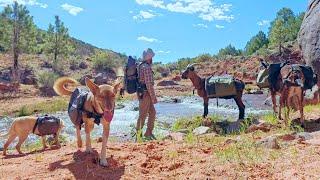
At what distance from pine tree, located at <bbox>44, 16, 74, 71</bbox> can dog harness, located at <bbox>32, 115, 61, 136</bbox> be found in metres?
44.5

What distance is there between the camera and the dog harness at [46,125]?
915 cm

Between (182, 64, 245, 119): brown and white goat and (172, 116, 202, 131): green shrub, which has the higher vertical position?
(182, 64, 245, 119): brown and white goat

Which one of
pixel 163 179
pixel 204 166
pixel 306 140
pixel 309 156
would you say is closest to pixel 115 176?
pixel 163 179

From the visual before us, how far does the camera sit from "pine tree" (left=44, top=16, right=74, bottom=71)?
53.4 meters

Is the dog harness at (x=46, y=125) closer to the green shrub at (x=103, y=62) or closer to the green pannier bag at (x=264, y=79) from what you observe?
the green pannier bag at (x=264, y=79)

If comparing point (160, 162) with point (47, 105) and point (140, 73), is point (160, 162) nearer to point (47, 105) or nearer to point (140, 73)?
point (140, 73)

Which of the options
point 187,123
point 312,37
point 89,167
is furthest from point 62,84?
point 312,37

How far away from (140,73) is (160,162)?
3.73m

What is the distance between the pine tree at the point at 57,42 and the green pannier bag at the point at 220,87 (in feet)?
131

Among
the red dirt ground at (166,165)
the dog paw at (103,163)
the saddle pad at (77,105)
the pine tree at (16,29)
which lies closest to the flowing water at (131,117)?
the saddle pad at (77,105)

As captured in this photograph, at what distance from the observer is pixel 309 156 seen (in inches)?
257

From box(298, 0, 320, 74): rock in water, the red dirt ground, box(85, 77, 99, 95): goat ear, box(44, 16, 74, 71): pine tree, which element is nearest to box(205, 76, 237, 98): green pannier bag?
box(298, 0, 320, 74): rock in water

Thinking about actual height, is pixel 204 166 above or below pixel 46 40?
below

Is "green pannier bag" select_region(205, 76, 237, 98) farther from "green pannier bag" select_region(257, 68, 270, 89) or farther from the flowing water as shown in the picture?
"green pannier bag" select_region(257, 68, 270, 89)
